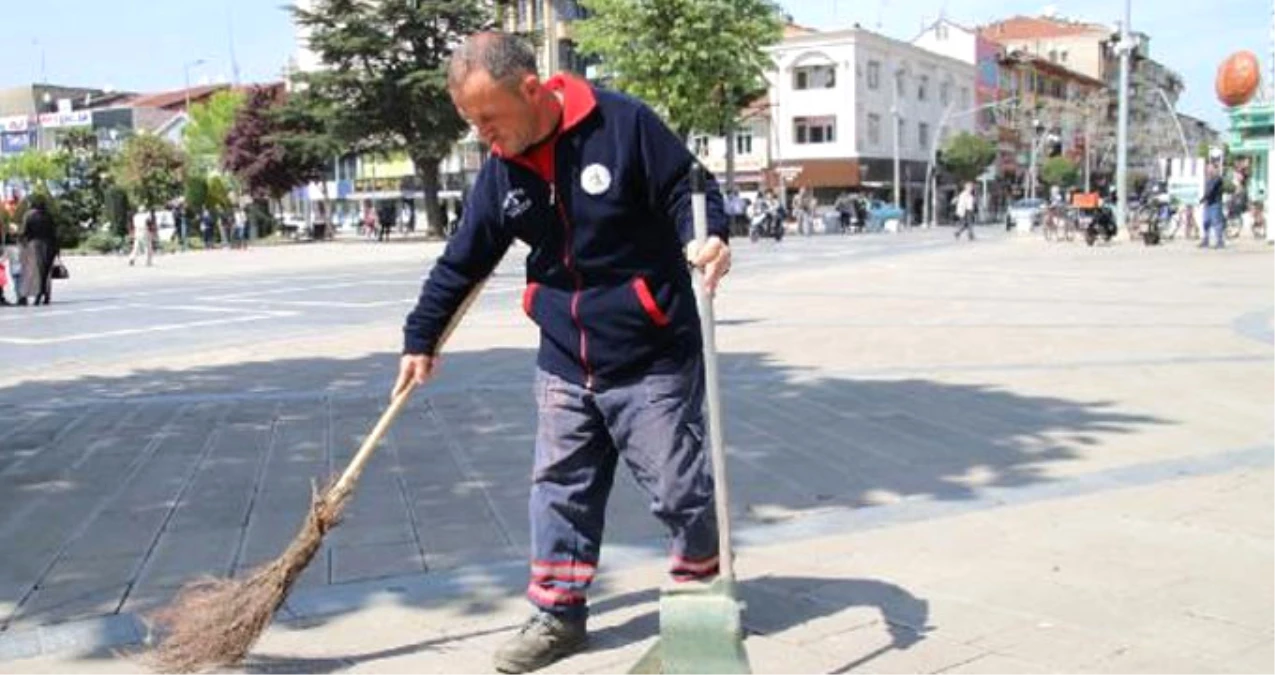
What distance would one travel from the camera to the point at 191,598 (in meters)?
3.67

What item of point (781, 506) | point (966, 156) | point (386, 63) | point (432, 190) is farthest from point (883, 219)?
point (781, 506)

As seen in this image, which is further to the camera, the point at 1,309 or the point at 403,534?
the point at 1,309

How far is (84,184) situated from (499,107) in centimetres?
4751

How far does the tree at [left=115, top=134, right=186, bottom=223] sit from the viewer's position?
162ft

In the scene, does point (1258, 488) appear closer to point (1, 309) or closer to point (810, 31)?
point (1, 309)

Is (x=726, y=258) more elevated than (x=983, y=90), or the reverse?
(x=983, y=90)

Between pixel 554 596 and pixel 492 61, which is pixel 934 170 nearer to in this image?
pixel 554 596

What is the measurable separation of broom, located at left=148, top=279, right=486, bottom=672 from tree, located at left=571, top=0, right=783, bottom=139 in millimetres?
37936

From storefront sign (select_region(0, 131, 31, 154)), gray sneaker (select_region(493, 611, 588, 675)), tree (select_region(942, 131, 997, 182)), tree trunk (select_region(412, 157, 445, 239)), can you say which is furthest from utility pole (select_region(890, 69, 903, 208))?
gray sneaker (select_region(493, 611, 588, 675))

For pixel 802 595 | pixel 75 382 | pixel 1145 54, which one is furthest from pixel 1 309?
pixel 1145 54

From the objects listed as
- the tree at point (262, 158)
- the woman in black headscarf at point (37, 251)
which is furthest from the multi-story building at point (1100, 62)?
the woman in black headscarf at point (37, 251)

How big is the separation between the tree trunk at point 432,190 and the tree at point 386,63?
0.09 metres

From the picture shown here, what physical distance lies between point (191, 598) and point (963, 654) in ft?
7.05

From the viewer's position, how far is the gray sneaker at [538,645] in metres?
3.49
